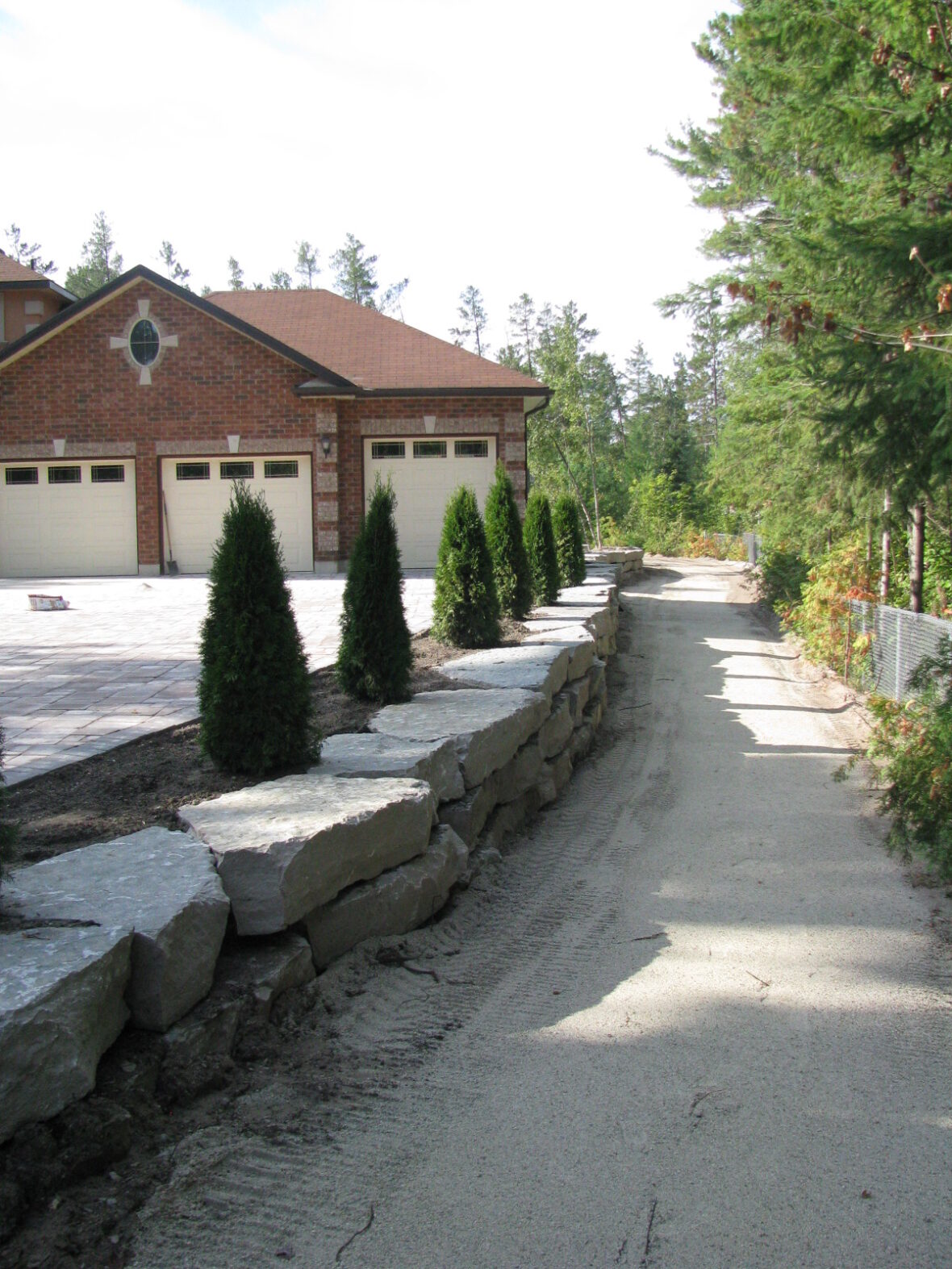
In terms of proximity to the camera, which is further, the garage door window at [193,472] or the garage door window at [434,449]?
the garage door window at [434,449]

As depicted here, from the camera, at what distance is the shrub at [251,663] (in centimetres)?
425

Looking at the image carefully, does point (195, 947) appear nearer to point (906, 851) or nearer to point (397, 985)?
point (397, 985)

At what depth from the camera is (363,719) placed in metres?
5.48

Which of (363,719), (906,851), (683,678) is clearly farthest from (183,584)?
(906,851)

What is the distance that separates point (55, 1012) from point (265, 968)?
87 cm

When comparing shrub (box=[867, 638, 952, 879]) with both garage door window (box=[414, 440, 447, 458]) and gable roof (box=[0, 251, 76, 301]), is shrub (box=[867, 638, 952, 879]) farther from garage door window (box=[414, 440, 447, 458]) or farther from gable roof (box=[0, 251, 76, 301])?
gable roof (box=[0, 251, 76, 301])

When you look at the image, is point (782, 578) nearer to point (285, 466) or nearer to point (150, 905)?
point (285, 466)

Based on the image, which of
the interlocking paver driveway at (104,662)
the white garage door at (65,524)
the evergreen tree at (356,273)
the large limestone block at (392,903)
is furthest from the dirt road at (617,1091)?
the evergreen tree at (356,273)

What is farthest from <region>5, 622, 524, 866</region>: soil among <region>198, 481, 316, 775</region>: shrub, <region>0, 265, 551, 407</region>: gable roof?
<region>0, 265, 551, 407</region>: gable roof

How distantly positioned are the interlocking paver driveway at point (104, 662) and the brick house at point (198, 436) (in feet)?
15.3

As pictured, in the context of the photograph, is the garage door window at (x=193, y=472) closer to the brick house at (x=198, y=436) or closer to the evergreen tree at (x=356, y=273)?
the brick house at (x=198, y=436)

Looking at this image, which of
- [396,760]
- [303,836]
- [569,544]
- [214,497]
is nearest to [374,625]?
[396,760]

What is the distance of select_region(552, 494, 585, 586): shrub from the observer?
15.4 metres

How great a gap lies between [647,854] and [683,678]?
5939 mm
